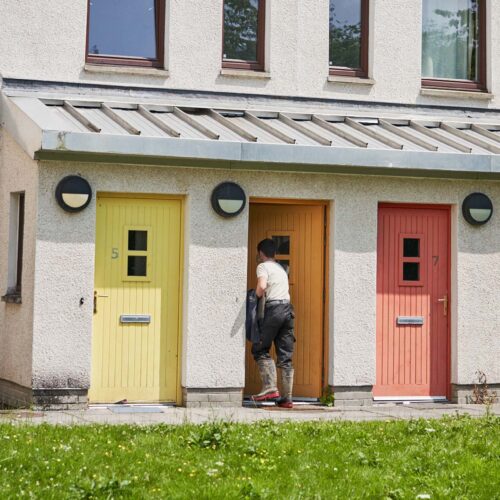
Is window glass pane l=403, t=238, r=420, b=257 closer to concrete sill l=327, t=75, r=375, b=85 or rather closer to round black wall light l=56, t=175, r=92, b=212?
concrete sill l=327, t=75, r=375, b=85

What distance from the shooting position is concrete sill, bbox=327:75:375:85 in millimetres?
15500

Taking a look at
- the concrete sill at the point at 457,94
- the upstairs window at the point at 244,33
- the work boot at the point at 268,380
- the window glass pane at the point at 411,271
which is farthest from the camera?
the concrete sill at the point at 457,94

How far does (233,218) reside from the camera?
45.5 feet

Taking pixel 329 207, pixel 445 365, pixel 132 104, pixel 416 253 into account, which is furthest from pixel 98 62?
pixel 445 365

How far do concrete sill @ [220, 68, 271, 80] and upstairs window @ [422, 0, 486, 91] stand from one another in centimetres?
243

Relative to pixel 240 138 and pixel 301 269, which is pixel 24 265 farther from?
pixel 301 269

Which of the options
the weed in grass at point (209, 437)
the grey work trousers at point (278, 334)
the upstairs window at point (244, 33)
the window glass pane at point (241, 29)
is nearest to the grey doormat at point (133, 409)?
the grey work trousers at point (278, 334)

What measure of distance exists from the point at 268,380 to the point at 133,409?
64.3 inches

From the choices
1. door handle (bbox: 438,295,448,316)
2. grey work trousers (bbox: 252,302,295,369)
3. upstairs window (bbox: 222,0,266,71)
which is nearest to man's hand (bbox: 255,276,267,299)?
grey work trousers (bbox: 252,302,295,369)

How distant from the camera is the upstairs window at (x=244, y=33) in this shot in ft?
50.4

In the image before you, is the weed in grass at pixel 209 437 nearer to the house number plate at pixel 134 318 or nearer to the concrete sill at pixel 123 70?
the house number plate at pixel 134 318

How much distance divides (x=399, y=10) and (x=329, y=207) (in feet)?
10.6

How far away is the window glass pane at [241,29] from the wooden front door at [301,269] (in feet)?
6.74

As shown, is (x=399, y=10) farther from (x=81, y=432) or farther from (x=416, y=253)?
(x=81, y=432)
